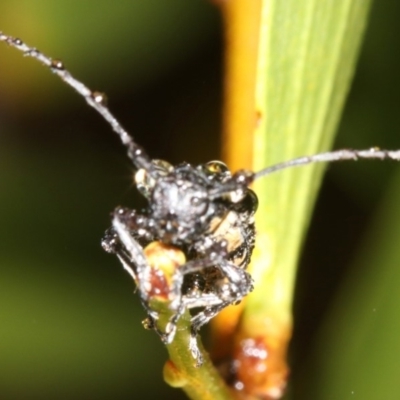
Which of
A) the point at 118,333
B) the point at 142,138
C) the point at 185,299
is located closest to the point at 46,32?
the point at 142,138

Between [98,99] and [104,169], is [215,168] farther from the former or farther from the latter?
[104,169]

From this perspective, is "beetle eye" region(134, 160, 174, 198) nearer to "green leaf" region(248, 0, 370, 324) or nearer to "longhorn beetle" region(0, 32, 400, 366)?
"longhorn beetle" region(0, 32, 400, 366)

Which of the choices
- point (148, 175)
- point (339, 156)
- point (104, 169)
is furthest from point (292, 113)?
point (104, 169)

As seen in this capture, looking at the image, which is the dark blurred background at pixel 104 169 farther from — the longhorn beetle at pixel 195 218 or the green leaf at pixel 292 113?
the longhorn beetle at pixel 195 218

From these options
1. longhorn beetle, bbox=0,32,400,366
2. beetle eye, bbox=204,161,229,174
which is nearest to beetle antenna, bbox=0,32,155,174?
longhorn beetle, bbox=0,32,400,366

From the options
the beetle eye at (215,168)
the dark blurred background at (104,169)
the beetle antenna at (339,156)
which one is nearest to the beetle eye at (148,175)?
the beetle eye at (215,168)
